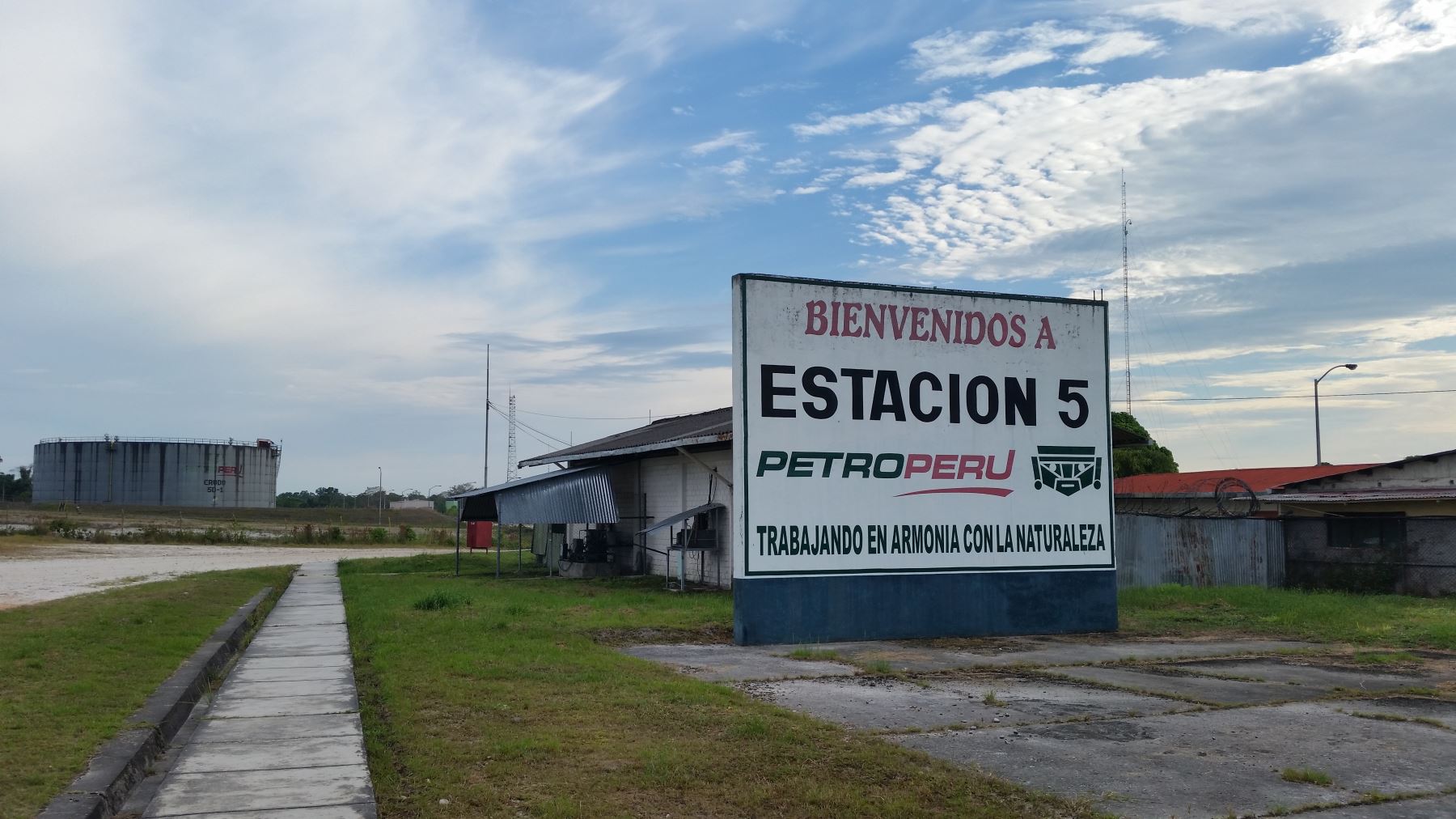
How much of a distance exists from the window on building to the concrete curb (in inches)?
819

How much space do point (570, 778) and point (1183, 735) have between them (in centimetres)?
456

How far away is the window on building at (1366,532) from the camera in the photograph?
22359 millimetres

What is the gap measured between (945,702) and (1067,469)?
24.6 feet

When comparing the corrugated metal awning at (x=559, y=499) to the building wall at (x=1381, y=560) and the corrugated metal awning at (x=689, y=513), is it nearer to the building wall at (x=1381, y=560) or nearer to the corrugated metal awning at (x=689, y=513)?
the corrugated metal awning at (x=689, y=513)

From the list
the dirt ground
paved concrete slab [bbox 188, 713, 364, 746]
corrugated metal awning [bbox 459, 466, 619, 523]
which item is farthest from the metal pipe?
paved concrete slab [bbox 188, 713, 364, 746]

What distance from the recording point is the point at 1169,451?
55.1m

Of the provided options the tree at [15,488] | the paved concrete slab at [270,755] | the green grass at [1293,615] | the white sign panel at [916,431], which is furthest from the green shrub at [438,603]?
the tree at [15,488]

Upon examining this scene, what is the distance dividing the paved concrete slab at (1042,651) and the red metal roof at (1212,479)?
18518mm

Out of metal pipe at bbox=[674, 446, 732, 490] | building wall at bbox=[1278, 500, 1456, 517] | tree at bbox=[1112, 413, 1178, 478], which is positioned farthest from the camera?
tree at bbox=[1112, 413, 1178, 478]

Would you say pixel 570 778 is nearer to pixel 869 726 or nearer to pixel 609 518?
pixel 869 726

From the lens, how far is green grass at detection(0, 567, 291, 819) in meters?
6.93

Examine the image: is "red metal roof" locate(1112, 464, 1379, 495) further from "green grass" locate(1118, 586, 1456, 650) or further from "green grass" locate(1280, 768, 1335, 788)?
"green grass" locate(1280, 768, 1335, 788)

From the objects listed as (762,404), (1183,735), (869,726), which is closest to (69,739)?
(869,726)

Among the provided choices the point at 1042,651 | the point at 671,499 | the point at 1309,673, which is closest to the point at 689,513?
the point at 671,499
